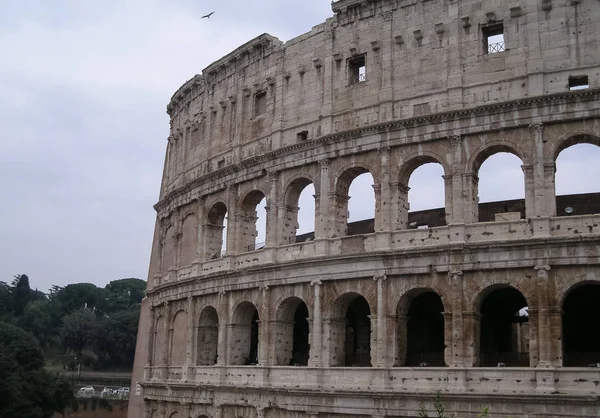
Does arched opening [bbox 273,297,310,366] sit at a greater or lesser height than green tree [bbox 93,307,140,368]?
lesser

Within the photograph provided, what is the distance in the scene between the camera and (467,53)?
23.4 meters

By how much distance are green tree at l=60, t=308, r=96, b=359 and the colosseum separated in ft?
154

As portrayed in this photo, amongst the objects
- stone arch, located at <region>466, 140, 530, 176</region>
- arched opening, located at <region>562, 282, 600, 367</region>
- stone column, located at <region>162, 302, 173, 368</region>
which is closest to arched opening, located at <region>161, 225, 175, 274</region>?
stone column, located at <region>162, 302, 173, 368</region>

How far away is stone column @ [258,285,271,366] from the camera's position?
85.6ft

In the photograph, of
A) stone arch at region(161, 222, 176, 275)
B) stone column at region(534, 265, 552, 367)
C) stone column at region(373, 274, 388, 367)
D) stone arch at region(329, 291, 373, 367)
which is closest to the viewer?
stone column at region(534, 265, 552, 367)

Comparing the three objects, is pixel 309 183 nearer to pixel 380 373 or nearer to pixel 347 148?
pixel 347 148

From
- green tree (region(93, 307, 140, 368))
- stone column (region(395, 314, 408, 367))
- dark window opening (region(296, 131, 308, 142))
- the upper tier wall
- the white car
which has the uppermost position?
the upper tier wall

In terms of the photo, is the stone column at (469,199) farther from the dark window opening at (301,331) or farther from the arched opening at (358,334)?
the dark window opening at (301,331)

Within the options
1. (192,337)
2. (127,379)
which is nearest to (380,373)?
(192,337)

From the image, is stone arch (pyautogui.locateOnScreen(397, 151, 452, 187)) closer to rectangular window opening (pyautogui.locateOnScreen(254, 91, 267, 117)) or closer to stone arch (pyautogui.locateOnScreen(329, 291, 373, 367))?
stone arch (pyautogui.locateOnScreen(329, 291, 373, 367))

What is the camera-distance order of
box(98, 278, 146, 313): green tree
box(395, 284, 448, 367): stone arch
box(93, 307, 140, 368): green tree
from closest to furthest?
box(395, 284, 448, 367): stone arch, box(93, 307, 140, 368): green tree, box(98, 278, 146, 313): green tree

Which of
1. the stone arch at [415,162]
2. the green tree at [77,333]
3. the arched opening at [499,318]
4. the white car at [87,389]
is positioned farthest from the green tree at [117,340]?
the stone arch at [415,162]

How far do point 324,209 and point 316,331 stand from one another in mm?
3963

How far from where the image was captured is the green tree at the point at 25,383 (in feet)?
141
